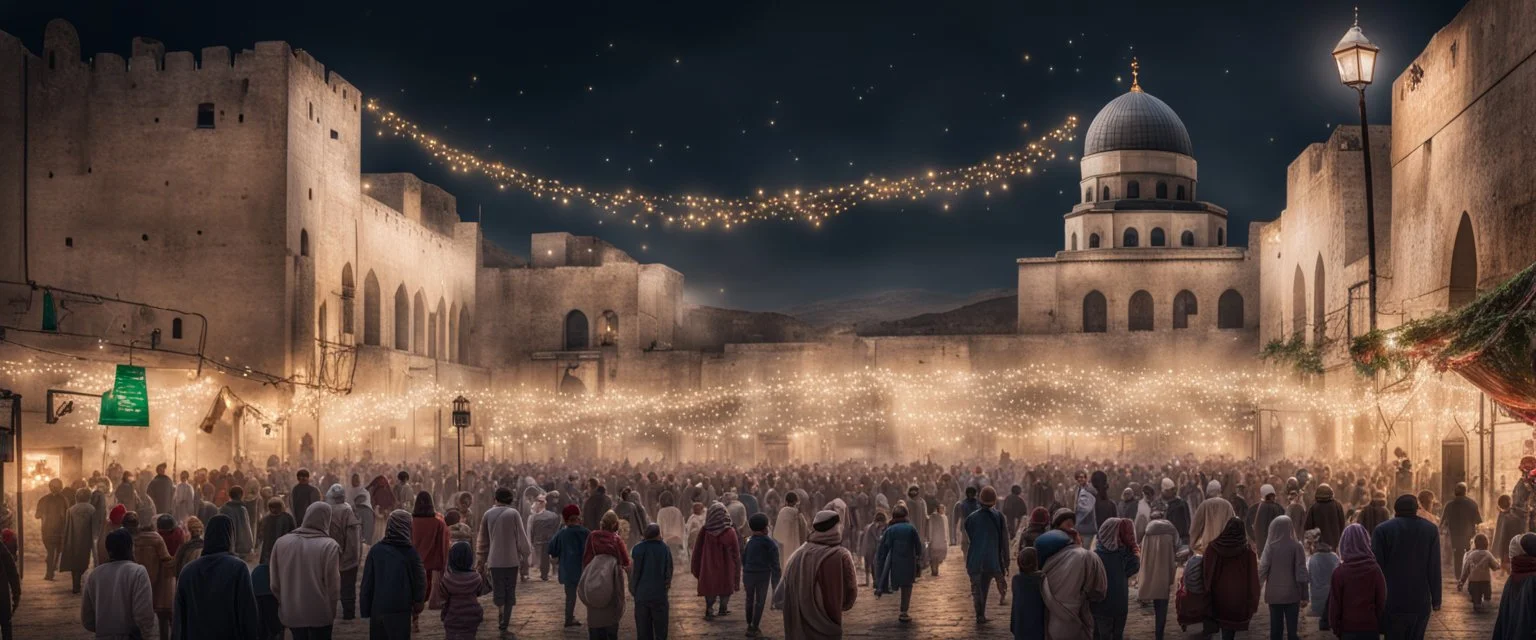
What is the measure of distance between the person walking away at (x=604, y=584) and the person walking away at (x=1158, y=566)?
424 centimetres

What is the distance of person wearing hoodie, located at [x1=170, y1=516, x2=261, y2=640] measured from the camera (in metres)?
8.51

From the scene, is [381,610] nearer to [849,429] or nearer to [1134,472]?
[1134,472]

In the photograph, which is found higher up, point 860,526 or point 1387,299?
point 1387,299

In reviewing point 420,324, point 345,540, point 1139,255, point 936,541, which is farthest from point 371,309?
point 345,540

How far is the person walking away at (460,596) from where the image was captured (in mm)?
10391

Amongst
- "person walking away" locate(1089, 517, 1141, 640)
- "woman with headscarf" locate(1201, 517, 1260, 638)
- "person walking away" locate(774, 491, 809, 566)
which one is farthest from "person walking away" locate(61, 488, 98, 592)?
"woman with headscarf" locate(1201, 517, 1260, 638)

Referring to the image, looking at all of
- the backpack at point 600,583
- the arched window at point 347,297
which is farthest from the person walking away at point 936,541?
the arched window at point 347,297

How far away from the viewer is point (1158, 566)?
12.1 meters

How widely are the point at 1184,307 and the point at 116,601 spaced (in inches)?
1671

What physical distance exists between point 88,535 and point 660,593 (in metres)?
7.97

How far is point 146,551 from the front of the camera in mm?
11617

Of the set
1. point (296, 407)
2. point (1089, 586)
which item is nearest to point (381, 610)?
point (1089, 586)

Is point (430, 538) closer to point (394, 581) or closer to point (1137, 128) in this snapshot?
point (394, 581)

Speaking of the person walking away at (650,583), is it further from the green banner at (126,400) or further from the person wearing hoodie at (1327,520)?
the green banner at (126,400)
